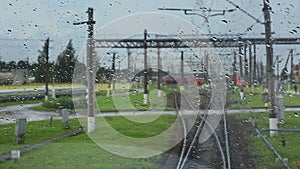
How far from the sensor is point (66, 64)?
2320 cm

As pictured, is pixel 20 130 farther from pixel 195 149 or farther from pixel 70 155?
pixel 195 149

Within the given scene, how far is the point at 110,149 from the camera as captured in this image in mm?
12242

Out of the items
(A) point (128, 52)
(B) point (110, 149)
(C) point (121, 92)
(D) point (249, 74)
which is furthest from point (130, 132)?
(D) point (249, 74)

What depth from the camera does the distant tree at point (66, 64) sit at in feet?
75.5

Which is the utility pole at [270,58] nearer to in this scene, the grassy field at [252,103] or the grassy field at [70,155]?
the grassy field at [70,155]

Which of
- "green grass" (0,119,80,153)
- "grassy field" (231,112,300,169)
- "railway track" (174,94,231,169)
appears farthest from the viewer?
"green grass" (0,119,80,153)

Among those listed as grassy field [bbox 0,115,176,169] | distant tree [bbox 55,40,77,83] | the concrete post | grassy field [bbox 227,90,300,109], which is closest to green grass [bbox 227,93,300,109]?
grassy field [bbox 227,90,300,109]

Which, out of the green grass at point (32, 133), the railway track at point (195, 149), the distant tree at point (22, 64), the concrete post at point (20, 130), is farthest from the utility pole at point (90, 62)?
the distant tree at point (22, 64)

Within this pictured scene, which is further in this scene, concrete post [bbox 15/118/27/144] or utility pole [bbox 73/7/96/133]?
utility pole [bbox 73/7/96/133]

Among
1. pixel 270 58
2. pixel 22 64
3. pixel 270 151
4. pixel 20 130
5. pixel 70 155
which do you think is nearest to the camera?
pixel 70 155

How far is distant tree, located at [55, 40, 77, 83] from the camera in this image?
906 inches

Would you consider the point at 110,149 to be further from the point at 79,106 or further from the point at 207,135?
→ the point at 79,106

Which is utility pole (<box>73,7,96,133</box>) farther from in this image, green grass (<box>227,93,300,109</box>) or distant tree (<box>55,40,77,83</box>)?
green grass (<box>227,93,300,109</box>)

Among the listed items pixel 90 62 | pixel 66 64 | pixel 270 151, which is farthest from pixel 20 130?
pixel 66 64
